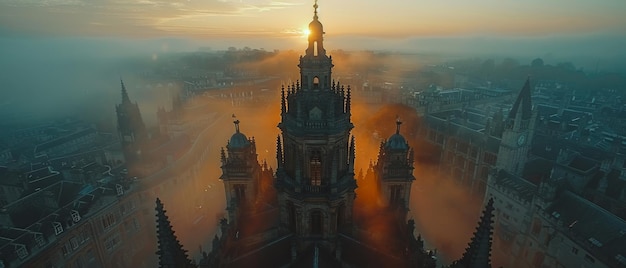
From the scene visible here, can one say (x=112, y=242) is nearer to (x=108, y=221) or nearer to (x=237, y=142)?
(x=108, y=221)

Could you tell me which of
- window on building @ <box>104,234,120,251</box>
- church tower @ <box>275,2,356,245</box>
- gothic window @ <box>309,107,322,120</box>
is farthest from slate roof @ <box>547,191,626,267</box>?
window on building @ <box>104,234,120,251</box>

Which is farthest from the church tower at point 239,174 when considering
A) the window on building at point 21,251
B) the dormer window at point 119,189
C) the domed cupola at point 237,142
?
the window on building at point 21,251

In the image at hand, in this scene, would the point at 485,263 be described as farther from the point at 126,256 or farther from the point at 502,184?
the point at 126,256

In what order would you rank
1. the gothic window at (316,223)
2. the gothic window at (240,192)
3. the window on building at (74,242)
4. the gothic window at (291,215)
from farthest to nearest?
the window on building at (74,242) < the gothic window at (240,192) < the gothic window at (291,215) < the gothic window at (316,223)

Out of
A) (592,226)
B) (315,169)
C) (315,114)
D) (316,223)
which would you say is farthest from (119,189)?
(592,226)

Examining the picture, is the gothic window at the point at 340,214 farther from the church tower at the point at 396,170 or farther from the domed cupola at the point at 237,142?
the domed cupola at the point at 237,142

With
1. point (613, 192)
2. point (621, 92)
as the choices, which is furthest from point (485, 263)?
point (621, 92)

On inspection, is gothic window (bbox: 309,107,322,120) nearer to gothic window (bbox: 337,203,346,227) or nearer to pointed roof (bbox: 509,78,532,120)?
gothic window (bbox: 337,203,346,227)
